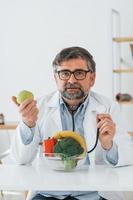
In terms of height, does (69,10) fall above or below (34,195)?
above

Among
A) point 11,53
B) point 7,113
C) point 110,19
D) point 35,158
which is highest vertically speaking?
point 110,19

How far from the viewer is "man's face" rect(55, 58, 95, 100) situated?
1704 millimetres

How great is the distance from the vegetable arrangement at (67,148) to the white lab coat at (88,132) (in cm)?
16

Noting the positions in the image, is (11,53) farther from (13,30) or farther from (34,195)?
(34,195)

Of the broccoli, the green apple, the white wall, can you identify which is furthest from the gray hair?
the white wall

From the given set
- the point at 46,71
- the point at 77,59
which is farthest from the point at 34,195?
the point at 46,71

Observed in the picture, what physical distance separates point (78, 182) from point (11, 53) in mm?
3647

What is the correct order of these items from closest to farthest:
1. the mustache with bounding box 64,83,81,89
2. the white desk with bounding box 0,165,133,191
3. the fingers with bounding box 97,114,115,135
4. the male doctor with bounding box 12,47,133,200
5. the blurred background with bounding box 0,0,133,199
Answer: the white desk with bounding box 0,165,133,191 → the fingers with bounding box 97,114,115,135 → the male doctor with bounding box 12,47,133,200 → the mustache with bounding box 64,83,81,89 → the blurred background with bounding box 0,0,133,199

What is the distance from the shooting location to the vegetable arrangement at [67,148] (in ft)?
4.89

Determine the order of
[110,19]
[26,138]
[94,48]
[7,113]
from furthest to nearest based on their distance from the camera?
[7,113] < [94,48] < [110,19] < [26,138]

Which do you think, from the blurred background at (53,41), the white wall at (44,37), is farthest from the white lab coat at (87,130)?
the white wall at (44,37)

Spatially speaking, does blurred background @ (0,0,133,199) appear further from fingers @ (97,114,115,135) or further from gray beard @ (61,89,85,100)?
fingers @ (97,114,115,135)

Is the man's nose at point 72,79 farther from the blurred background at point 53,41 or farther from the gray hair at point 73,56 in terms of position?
the blurred background at point 53,41

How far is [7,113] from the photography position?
4.93m
